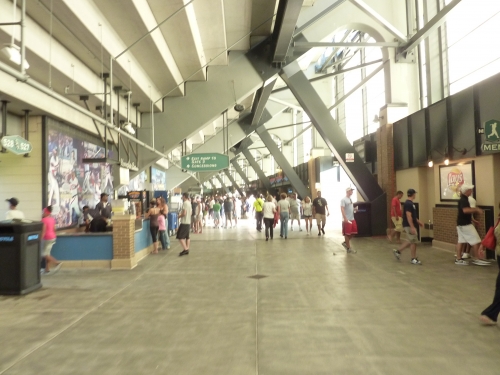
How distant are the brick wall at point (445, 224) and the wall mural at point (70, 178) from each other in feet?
35.3

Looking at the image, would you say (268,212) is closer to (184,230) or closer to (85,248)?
(184,230)

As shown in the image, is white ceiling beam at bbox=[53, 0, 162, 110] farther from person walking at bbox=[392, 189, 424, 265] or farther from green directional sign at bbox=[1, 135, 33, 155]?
person walking at bbox=[392, 189, 424, 265]

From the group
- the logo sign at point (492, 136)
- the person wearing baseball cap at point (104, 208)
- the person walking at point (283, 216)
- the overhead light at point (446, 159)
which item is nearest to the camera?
the logo sign at point (492, 136)

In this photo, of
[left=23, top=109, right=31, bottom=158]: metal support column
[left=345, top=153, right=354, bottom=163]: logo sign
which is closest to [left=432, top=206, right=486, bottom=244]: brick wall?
[left=345, top=153, right=354, bottom=163]: logo sign

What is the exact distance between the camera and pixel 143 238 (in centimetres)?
1112

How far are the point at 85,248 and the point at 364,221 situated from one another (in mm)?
10007

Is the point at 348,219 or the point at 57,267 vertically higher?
the point at 348,219

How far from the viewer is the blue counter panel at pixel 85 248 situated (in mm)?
9375

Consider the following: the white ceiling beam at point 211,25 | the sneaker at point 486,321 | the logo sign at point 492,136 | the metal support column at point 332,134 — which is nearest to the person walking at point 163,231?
the white ceiling beam at point 211,25

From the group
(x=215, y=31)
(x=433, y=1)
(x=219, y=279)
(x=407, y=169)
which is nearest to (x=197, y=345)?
(x=219, y=279)

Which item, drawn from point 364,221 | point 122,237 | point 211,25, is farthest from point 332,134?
point 122,237

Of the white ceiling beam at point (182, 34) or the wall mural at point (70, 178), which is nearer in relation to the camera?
the white ceiling beam at point (182, 34)

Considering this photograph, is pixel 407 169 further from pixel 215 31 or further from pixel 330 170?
pixel 330 170

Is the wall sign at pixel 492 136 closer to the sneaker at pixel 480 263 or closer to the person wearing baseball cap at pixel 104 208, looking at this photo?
the sneaker at pixel 480 263
